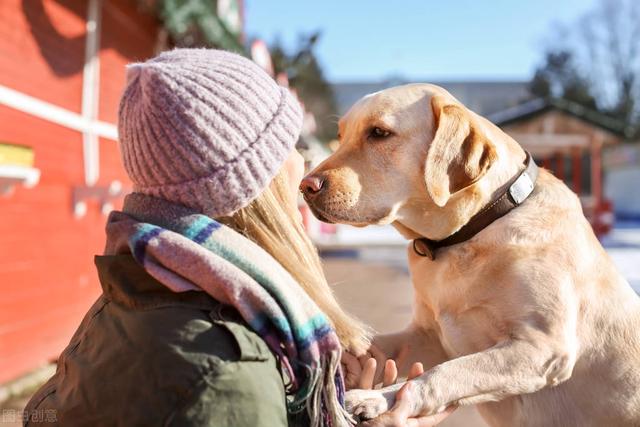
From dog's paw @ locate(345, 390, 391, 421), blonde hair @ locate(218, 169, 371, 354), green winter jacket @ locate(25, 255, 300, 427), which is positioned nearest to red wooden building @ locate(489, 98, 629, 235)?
dog's paw @ locate(345, 390, 391, 421)

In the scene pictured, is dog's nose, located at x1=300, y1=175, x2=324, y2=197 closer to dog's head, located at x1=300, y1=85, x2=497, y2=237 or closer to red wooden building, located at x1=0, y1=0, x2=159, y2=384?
dog's head, located at x1=300, y1=85, x2=497, y2=237

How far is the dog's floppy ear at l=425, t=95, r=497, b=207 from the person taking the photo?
6.69 ft

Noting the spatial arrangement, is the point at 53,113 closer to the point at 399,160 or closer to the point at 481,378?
the point at 399,160

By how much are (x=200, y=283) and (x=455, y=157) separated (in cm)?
120

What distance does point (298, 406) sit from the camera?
1264mm

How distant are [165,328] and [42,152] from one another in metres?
3.99

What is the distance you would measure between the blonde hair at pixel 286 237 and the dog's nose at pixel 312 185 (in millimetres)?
574

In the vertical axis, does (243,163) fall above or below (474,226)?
above

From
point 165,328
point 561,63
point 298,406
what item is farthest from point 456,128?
point 561,63

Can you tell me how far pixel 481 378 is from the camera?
1.70 m

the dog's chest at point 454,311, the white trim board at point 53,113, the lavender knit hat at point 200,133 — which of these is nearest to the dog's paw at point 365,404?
the dog's chest at point 454,311

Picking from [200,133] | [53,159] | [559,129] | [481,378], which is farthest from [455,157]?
[559,129]

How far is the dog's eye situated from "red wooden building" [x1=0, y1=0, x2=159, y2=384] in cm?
225

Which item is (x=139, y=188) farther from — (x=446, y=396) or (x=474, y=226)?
(x=474, y=226)
